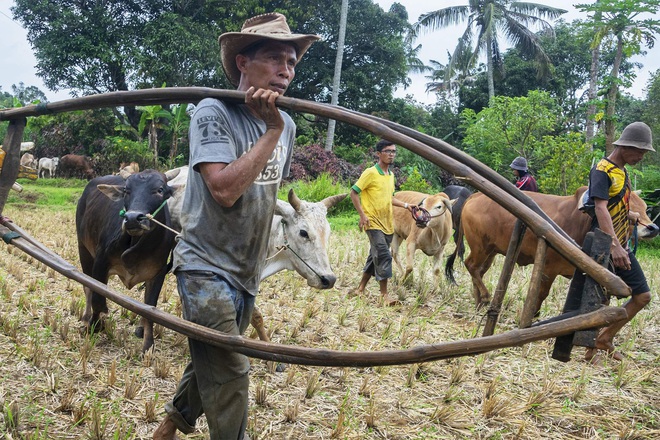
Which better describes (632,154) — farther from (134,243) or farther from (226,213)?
(134,243)

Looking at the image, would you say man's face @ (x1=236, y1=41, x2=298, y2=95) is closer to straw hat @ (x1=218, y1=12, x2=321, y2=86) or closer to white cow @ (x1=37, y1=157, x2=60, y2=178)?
straw hat @ (x1=218, y1=12, x2=321, y2=86)

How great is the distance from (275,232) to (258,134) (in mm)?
2044

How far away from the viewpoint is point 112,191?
4.32m

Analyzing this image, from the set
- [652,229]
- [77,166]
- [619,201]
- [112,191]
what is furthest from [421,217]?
[77,166]

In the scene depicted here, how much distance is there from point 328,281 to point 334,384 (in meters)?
0.70

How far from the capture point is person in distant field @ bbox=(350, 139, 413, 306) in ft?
20.8

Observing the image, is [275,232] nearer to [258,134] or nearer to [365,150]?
[258,134]

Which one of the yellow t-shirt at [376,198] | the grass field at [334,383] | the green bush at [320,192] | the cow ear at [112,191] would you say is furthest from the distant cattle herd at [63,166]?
the cow ear at [112,191]

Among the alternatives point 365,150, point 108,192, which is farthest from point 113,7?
point 108,192

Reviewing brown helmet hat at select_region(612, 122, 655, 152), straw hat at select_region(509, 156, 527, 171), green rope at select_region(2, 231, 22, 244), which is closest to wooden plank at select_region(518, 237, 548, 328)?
green rope at select_region(2, 231, 22, 244)

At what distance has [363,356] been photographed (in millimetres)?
1955

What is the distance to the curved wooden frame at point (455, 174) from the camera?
178cm

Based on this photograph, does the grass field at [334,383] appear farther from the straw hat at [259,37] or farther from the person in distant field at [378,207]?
the straw hat at [259,37]

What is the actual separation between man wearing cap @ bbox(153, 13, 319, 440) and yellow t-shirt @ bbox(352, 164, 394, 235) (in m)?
4.03
